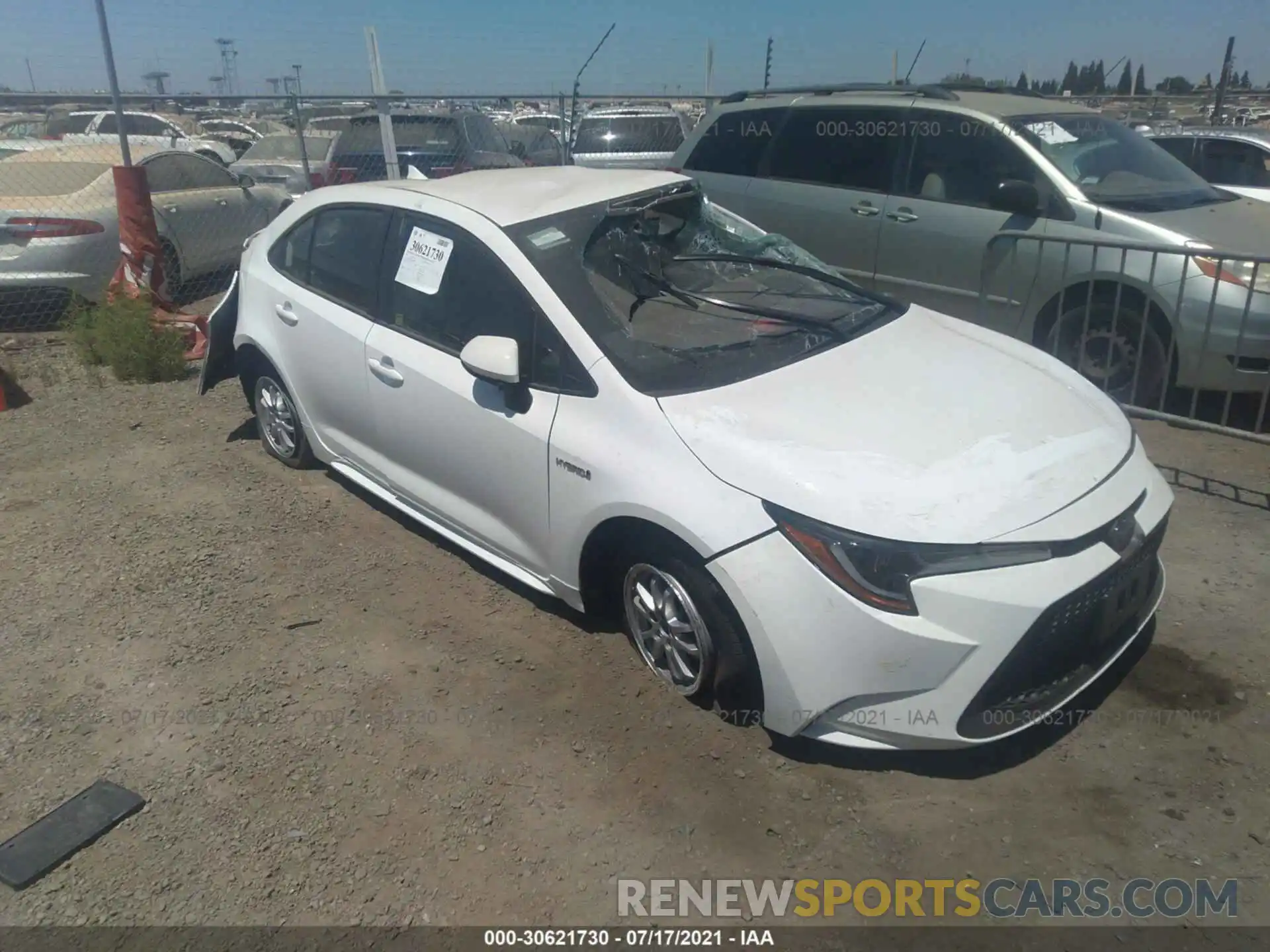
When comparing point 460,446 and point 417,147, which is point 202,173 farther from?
point 460,446

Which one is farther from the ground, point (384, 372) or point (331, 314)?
point (331, 314)

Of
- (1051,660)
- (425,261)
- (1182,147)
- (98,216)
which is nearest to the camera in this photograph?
(1051,660)

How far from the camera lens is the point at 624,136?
13438 mm

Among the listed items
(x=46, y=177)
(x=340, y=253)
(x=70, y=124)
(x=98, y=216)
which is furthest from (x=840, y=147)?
(x=70, y=124)

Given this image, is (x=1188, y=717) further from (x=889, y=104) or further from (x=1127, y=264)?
(x=889, y=104)

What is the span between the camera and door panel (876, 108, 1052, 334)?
19.4 feet

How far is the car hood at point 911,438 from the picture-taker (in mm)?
2715

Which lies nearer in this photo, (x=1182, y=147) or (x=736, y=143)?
(x=736, y=143)

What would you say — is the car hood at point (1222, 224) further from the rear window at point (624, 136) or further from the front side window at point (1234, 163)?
the rear window at point (624, 136)

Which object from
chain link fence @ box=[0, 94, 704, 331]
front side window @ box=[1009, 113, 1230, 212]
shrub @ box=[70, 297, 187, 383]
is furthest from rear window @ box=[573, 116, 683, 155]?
front side window @ box=[1009, 113, 1230, 212]

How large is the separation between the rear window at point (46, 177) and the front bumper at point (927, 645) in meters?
8.16

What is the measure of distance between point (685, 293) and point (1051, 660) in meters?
1.89

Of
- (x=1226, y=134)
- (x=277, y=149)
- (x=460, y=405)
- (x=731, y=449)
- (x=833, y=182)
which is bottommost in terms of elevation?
(x=460, y=405)

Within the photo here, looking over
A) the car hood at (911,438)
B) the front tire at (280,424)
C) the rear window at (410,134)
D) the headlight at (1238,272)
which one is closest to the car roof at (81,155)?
the rear window at (410,134)
